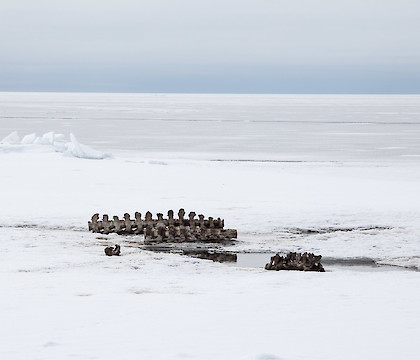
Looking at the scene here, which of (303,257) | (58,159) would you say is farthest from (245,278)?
(58,159)

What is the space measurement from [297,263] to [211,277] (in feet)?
4.52

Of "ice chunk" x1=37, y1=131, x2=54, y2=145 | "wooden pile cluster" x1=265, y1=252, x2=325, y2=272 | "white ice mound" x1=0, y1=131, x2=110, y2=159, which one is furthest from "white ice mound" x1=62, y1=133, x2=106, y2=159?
"wooden pile cluster" x1=265, y1=252, x2=325, y2=272

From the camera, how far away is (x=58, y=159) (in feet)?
81.3

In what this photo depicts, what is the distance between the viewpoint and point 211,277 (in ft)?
29.9

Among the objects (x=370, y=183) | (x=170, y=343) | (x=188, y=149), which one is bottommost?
(x=170, y=343)

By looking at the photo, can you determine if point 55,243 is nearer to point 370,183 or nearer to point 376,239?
point 376,239

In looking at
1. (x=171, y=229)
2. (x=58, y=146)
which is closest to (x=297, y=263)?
(x=171, y=229)

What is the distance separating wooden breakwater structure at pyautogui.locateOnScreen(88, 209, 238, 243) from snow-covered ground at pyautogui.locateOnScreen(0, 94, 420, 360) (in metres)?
0.29

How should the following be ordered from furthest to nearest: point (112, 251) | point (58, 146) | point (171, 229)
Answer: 1. point (58, 146)
2. point (171, 229)
3. point (112, 251)

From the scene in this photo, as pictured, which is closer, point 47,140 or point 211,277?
point 211,277

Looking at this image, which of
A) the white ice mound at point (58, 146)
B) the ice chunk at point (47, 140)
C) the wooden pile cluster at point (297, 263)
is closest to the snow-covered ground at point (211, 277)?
the wooden pile cluster at point (297, 263)

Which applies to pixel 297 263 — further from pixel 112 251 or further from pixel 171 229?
pixel 171 229

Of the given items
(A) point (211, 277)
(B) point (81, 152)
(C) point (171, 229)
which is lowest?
(A) point (211, 277)

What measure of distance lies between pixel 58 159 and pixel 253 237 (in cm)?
1370
